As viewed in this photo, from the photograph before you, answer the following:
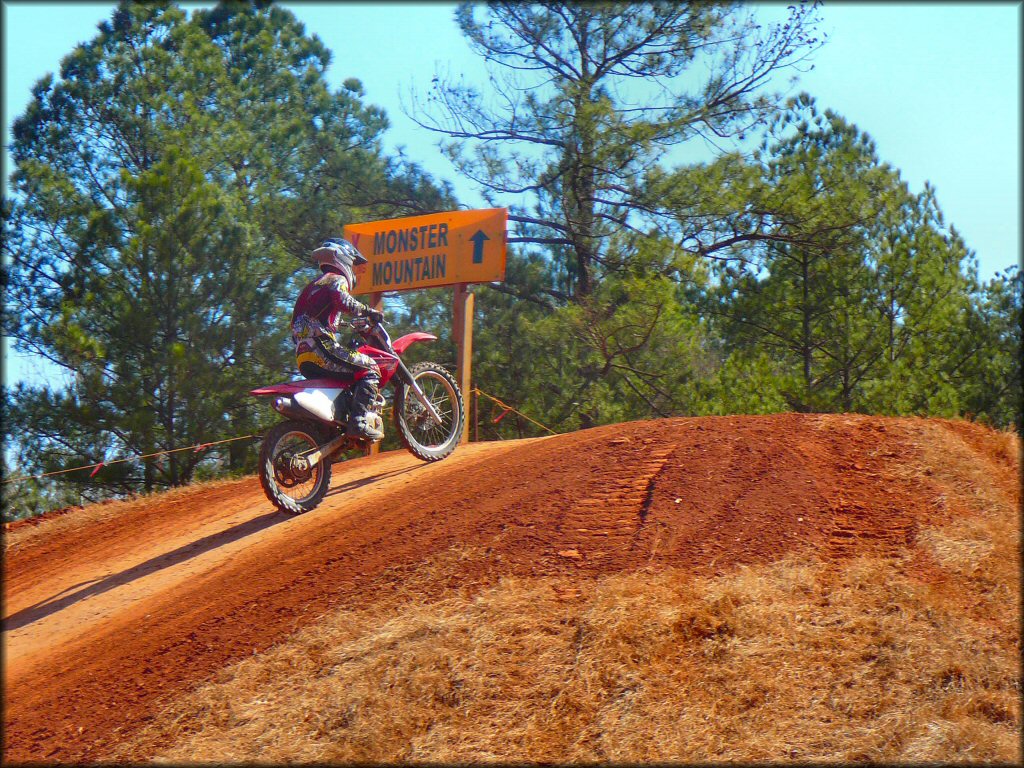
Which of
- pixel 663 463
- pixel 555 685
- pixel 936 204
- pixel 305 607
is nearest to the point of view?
pixel 555 685

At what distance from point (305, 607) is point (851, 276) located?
41.7 ft

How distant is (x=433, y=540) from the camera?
7195 mm

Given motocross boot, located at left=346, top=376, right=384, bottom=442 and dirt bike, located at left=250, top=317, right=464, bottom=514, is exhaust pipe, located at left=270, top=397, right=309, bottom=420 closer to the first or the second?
dirt bike, located at left=250, top=317, right=464, bottom=514

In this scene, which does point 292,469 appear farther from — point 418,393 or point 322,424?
point 418,393

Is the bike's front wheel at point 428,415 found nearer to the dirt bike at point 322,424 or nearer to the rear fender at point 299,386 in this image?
the dirt bike at point 322,424

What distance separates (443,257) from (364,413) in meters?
3.89

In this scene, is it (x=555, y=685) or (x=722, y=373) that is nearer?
(x=555, y=685)

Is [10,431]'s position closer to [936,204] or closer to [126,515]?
[126,515]

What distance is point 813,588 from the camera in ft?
19.4

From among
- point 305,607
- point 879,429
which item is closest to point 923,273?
point 879,429

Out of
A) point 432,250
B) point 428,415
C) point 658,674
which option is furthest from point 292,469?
point 432,250

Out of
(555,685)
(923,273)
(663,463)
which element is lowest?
(555,685)

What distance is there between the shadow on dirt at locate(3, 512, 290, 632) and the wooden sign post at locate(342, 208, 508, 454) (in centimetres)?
278

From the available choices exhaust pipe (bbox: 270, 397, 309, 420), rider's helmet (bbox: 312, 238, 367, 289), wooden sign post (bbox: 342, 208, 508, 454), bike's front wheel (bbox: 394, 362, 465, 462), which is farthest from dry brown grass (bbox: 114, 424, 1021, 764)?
wooden sign post (bbox: 342, 208, 508, 454)
